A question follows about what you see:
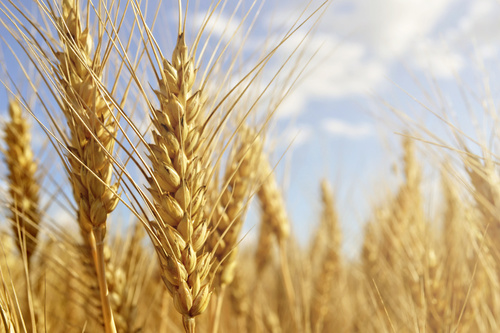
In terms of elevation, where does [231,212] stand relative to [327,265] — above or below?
above

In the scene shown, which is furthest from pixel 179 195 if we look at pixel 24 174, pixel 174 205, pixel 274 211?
pixel 274 211

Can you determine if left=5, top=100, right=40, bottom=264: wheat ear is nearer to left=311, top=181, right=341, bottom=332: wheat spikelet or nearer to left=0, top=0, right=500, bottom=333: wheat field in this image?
left=0, top=0, right=500, bottom=333: wheat field

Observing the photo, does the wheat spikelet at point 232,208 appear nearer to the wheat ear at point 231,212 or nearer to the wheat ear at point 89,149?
the wheat ear at point 231,212

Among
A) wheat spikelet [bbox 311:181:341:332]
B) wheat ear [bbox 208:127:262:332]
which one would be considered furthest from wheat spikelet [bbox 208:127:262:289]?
wheat spikelet [bbox 311:181:341:332]

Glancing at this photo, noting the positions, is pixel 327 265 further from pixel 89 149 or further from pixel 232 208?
pixel 89 149

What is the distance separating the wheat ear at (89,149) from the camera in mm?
706

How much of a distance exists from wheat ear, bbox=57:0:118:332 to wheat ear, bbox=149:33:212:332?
0.33 ft

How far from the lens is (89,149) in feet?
2.32

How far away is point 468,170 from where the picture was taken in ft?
3.62

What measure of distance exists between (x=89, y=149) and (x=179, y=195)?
18 cm

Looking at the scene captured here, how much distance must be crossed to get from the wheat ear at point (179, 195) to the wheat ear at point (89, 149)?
0.10 metres

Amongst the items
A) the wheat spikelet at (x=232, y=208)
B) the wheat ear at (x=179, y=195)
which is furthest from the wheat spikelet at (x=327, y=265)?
the wheat ear at (x=179, y=195)

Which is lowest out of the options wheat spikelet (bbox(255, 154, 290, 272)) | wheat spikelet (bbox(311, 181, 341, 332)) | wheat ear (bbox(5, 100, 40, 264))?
wheat spikelet (bbox(311, 181, 341, 332))

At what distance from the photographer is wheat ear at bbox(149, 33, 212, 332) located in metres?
0.65
